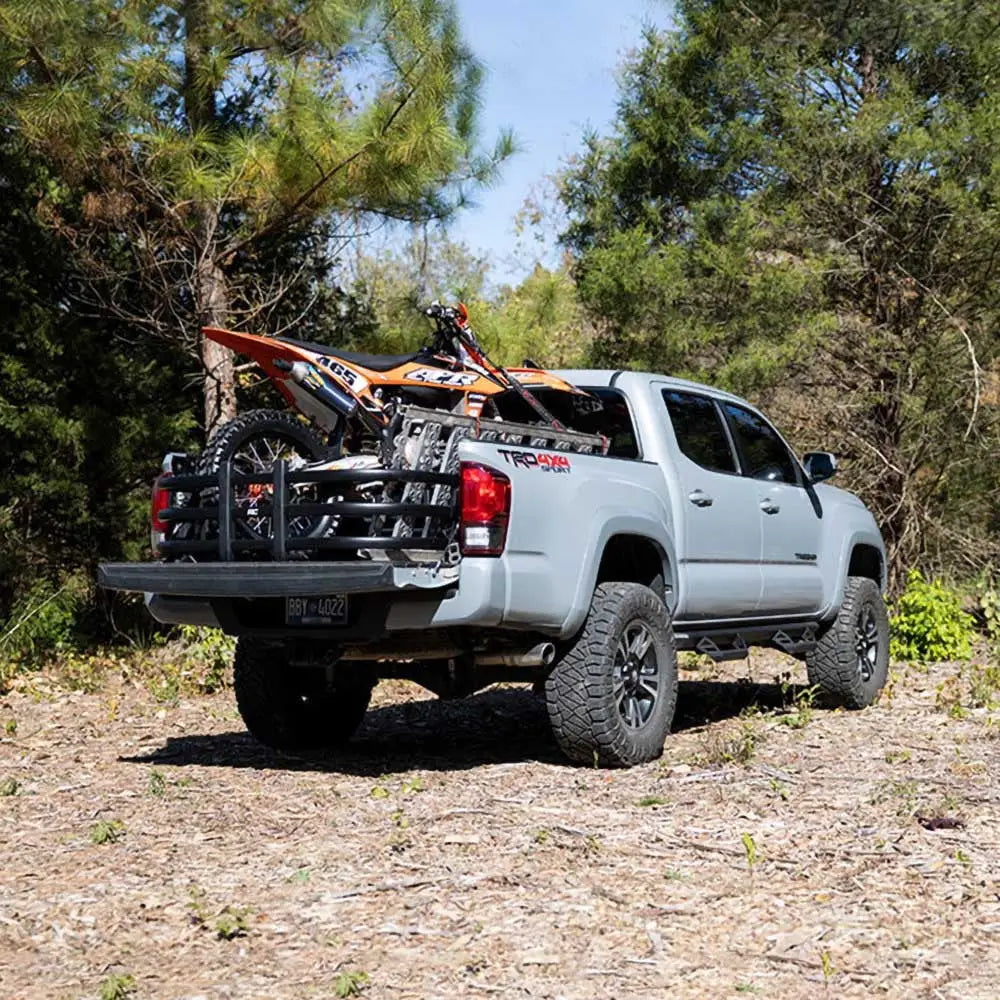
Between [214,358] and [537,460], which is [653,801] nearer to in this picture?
[537,460]

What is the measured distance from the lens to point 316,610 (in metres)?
5.88

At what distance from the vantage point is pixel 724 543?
24.2ft

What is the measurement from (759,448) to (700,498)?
1.13m

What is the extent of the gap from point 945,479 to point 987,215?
283 centimetres

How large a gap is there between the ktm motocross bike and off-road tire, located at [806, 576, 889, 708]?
256 centimetres

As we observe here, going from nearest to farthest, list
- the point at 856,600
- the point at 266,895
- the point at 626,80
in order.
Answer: the point at 266,895 → the point at 856,600 → the point at 626,80

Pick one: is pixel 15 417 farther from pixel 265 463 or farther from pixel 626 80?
pixel 626 80

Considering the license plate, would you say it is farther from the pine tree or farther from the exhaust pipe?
the pine tree

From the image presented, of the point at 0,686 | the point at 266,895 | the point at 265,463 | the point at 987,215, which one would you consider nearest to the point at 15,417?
the point at 0,686

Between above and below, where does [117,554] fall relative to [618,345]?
below

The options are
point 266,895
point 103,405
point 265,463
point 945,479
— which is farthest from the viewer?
point 945,479

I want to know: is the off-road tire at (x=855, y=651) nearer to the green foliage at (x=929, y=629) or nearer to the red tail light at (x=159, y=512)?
the green foliage at (x=929, y=629)

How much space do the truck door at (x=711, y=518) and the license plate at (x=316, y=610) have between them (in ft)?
6.34

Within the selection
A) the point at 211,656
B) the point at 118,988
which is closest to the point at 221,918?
the point at 118,988
